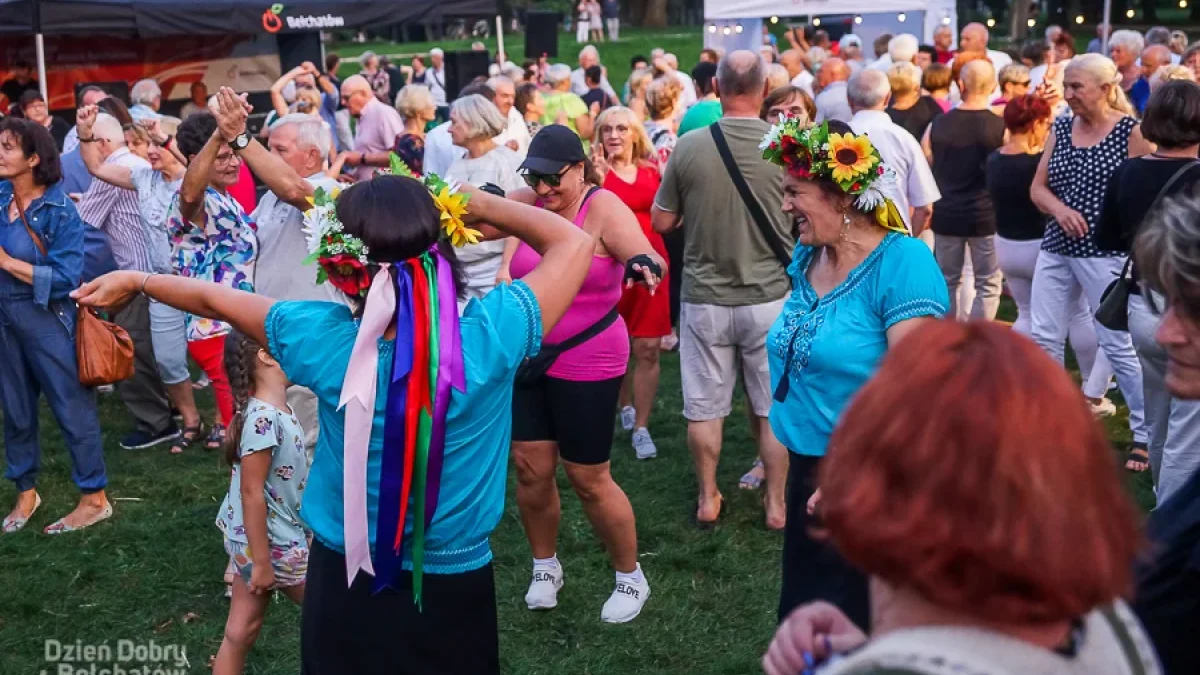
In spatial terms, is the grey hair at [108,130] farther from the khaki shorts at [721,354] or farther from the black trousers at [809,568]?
the black trousers at [809,568]

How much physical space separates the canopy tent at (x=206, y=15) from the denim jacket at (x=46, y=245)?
6366mm

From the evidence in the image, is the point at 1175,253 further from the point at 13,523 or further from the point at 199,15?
the point at 199,15

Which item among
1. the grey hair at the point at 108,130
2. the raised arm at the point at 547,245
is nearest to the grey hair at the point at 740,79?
the raised arm at the point at 547,245

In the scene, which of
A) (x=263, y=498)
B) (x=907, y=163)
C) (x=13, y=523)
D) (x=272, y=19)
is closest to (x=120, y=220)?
(x=13, y=523)

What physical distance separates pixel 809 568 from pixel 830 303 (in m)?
0.74

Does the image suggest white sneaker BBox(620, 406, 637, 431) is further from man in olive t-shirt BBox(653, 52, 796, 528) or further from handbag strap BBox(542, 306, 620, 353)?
handbag strap BBox(542, 306, 620, 353)

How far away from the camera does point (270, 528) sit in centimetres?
406

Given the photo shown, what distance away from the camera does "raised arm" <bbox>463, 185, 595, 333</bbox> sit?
111 inches

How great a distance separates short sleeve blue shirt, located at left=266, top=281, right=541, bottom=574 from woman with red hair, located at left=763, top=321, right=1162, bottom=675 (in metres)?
1.40

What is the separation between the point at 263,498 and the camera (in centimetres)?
389

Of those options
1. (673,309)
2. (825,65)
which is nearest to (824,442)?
(673,309)

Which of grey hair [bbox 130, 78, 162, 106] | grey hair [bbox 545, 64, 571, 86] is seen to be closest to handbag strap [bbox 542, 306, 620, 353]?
grey hair [bbox 130, 78, 162, 106]

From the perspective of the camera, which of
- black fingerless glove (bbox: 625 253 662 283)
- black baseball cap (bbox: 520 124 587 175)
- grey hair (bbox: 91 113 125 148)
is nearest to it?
black fingerless glove (bbox: 625 253 662 283)

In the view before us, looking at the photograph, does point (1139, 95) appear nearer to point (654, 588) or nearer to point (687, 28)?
point (654, 588)
